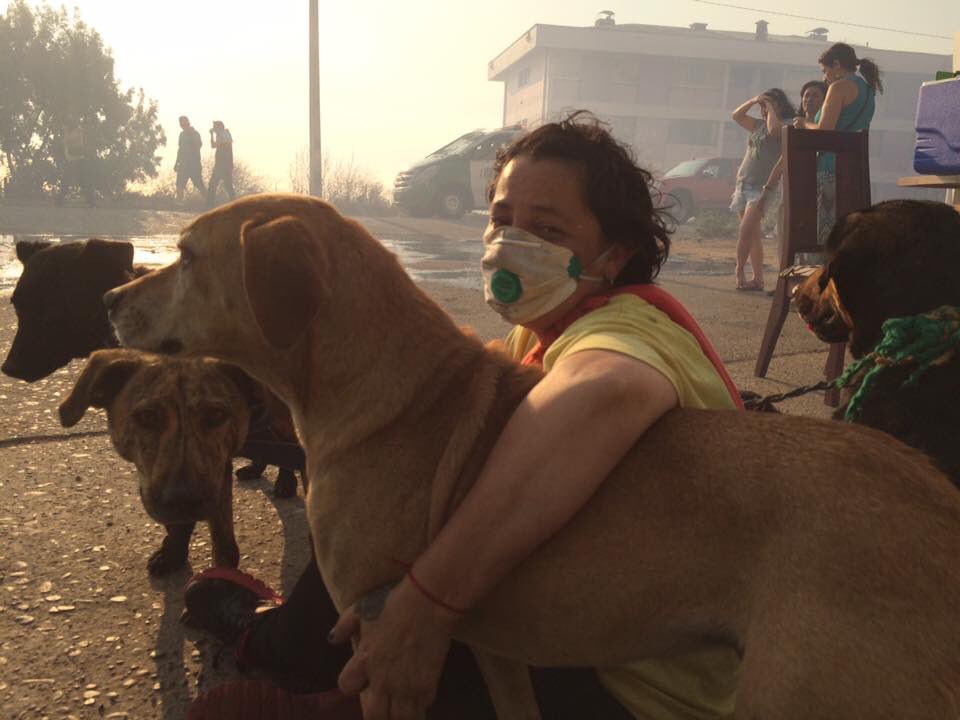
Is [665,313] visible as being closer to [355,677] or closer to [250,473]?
[355,677]

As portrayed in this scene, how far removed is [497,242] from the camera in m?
2.14

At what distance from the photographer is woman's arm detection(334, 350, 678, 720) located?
5.26ft

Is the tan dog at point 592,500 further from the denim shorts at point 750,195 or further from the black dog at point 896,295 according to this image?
the denim shorts at point 750,195

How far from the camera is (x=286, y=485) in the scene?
3.67 metres

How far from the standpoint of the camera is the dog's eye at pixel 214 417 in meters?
2.77

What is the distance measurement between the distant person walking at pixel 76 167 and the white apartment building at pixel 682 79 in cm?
3548

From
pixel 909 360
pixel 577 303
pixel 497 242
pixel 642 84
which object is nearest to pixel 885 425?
pixel 909 360

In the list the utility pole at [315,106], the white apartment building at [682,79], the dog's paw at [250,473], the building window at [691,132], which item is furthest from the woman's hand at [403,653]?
the building window at [691,132]

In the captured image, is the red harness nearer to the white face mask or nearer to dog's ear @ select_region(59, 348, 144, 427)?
the white face mask

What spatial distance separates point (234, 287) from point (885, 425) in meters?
1.96

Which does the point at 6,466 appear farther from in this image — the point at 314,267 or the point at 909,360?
the point at 909,360

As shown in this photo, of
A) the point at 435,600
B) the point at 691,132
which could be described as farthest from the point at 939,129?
the point at 691,132

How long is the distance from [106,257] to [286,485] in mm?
1275

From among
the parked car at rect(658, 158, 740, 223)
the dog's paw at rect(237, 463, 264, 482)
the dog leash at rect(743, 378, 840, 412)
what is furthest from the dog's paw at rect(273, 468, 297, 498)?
the parked car at rect(658, 158, 740, 223)
